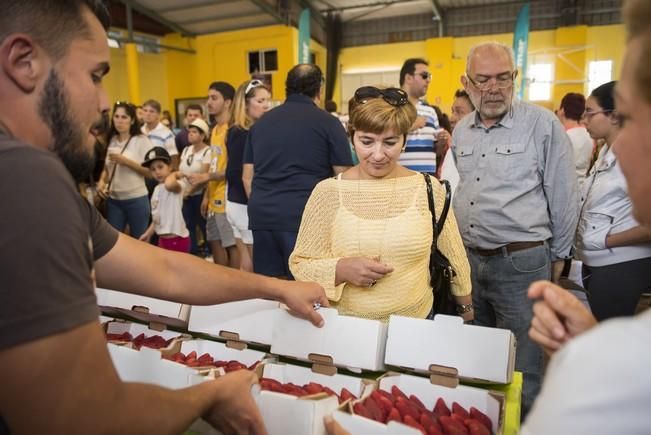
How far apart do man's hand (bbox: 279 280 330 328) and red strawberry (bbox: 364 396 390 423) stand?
28cm

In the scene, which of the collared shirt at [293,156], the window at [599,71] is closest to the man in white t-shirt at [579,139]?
the collared shirt at [293,156]

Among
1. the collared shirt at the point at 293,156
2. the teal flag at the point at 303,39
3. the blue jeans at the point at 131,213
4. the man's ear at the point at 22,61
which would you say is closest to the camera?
the man's ear at the point at 22,61

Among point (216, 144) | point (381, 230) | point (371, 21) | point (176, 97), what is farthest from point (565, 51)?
point (381, 230)

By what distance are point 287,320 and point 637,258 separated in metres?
1.66

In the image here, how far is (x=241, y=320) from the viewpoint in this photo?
1.40 m

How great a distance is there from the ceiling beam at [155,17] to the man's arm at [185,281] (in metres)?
12.0

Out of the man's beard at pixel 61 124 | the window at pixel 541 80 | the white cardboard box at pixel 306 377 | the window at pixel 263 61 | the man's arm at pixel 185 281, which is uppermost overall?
the window at pixel 263 61

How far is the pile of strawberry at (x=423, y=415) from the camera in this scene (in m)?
0.98

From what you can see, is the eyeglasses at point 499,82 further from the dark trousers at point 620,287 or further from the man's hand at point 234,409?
the man's hand at point 234,409

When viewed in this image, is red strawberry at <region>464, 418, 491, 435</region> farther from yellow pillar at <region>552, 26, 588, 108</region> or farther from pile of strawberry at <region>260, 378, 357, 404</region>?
yellow pillar at <region>552, 26, 588, 108</region>

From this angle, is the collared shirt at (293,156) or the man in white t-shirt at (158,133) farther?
the man in white t-shirt at (158,133)

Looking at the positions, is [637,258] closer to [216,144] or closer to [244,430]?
[244,430]

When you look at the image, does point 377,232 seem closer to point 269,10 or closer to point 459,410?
point 459,410

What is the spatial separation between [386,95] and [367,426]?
1.26 metres
